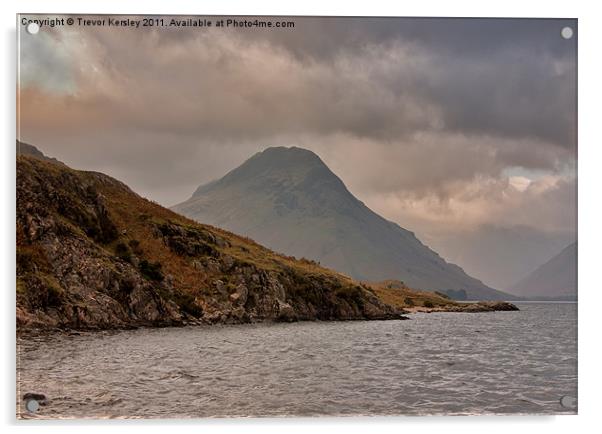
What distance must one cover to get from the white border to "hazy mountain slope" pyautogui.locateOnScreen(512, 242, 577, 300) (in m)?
0.24

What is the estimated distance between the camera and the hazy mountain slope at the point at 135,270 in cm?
2102

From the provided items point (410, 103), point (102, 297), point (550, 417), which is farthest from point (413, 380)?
point (102, 297)

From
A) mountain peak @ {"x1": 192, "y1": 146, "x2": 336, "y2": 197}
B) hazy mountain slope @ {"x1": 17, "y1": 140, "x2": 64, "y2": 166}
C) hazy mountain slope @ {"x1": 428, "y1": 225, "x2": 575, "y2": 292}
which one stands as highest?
mountain peak @ {"x1": 192, "y1": 146, "x2": 336, "y2": 197}

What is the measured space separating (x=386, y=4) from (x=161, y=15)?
5920mm

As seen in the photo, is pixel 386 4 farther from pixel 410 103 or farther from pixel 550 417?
pixel 550 417

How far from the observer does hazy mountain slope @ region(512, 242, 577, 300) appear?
14.8 m

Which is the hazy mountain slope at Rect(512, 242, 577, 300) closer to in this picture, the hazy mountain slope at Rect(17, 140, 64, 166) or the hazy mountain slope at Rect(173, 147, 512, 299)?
the hazy mountain slope at Rect(173, 147, 512, 299)

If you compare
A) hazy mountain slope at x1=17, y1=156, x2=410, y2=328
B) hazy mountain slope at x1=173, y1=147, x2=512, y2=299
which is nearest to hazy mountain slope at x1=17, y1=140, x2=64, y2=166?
hazy mountain slope at x1=17, y1=156, x2=410, y2=328

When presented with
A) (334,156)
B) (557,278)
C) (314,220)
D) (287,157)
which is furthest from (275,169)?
(314,220)

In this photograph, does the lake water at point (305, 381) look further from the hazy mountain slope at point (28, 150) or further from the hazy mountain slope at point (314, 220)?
the hazy mountain slope at point (28, 150)

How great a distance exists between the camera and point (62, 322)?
2181 cm
